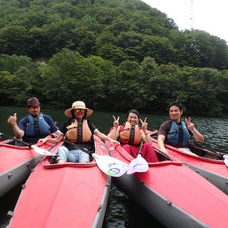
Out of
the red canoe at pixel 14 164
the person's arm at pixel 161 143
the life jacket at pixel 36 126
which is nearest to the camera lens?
the red canoe at pixel 14 164

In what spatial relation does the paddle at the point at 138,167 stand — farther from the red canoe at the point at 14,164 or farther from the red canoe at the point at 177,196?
the red canoe at the point at 14,164

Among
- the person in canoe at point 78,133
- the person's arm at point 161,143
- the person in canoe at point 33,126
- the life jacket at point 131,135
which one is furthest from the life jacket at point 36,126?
the person's arm at point 161,143

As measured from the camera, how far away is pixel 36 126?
6.92 metres

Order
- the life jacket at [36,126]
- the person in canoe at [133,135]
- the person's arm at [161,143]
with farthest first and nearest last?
the life jacket at [36,126] < the person in canoe at [133,135] < the person's arm at [161,143]

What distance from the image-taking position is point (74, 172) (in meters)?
4.23

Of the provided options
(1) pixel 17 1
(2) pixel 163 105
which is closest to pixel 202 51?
(2) pixel 163 105

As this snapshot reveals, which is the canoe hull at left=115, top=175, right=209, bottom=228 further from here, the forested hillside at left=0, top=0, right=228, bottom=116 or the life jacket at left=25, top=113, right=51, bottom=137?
the forested hillside at left=0, top=0, right=228, bottom=116

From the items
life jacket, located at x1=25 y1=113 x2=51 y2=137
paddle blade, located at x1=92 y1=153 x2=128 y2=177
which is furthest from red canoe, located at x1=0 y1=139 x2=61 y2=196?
paddle blade, located at x1=92 y1=153 x2=128 y2=177

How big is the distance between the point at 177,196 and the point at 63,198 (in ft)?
5.08

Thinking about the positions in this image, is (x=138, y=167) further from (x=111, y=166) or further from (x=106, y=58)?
(x=106, y=58)

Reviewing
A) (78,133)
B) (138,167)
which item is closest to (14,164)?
(78,133)

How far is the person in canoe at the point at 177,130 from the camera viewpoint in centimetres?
672

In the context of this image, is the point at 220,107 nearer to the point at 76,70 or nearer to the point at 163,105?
the point at 163,105

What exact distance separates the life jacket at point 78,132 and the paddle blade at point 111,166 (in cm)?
95
